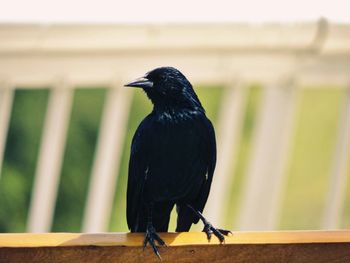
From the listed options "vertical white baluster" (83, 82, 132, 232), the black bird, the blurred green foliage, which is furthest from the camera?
the blurred green foliage

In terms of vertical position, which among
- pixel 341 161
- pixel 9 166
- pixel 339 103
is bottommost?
pixel 9 166

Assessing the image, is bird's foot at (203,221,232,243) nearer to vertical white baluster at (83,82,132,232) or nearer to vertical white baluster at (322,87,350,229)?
vertical white baluster at (83,82,132,232)

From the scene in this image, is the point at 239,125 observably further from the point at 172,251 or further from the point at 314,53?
the point at 172,251

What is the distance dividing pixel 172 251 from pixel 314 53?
207cm

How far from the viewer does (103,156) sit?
3752 mm

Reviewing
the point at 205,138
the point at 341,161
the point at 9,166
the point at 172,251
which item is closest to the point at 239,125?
the point at 341,161

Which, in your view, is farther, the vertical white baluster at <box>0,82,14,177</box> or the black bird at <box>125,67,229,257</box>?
the vertical white baluster at <box>0,82,14,177</box>

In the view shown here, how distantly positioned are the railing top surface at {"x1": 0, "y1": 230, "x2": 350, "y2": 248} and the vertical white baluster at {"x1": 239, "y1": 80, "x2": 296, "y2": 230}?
199 centimetres

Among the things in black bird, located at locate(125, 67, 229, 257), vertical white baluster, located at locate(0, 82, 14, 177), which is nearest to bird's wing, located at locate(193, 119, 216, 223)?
black bird, located at locate(125, 67, 229, 257)

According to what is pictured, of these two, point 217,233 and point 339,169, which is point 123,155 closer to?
point 339,169

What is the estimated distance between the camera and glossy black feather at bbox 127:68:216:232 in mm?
2455

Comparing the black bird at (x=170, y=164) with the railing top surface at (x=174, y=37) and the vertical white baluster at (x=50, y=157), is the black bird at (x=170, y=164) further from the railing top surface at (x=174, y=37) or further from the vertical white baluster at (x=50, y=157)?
the vertical white baluster at (x=50, y=157)

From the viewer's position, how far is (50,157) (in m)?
3.68

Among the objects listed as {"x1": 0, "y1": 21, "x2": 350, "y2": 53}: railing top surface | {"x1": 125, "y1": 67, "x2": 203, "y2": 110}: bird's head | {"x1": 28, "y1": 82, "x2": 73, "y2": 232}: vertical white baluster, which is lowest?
{"x1": 28, "y1": 82, "x2": 73, "y2": 232}: vertical white baluster
